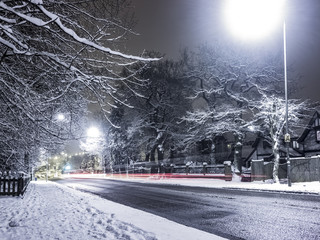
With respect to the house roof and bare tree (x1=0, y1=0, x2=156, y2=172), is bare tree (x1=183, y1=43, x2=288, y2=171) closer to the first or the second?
the house roof

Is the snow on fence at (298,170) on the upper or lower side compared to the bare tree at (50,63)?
lower

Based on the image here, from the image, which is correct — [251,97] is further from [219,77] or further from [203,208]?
[203,208]

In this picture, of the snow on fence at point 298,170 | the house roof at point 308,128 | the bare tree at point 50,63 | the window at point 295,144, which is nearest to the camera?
the bare tree at point 50,63

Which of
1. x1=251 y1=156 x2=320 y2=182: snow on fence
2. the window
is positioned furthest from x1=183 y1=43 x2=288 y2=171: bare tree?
the window

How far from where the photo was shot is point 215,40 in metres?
36.7

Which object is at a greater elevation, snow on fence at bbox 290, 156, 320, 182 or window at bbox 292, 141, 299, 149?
window at bbox 292, 141, 299, 149

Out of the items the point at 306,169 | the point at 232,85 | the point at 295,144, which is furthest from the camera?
the point at 295,144

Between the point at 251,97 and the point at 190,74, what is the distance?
9.18 metres

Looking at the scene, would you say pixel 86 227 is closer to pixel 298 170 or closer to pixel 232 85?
pixel 298 170

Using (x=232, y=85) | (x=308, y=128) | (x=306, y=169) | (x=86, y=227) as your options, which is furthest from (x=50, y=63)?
(x=308, y=128)

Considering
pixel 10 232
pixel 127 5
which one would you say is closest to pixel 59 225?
pixel 10 232

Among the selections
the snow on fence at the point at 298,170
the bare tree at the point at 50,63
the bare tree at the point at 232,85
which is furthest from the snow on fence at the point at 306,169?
the bare tree at the point at 50,63

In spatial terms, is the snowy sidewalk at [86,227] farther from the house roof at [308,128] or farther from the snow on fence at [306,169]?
the house roof at [308,128]

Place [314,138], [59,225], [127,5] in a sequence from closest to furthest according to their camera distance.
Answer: [127,5]
[59,225]
[314,138]
